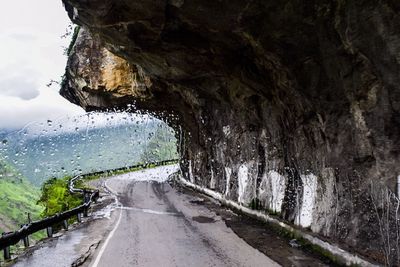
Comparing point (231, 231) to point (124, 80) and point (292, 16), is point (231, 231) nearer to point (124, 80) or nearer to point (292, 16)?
point (292, 16)

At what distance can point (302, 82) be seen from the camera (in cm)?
1152

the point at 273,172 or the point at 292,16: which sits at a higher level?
the point at 292,16

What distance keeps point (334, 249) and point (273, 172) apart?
233 inches

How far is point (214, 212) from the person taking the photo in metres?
18.7

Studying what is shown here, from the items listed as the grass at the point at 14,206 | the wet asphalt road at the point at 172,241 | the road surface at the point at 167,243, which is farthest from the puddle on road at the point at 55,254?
the grass at the point at 14,206

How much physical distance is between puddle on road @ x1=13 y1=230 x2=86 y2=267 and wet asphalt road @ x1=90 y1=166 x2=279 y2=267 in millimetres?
635

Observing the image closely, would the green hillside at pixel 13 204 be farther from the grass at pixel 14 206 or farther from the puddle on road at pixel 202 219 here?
the puddle on road at pixel 202 219

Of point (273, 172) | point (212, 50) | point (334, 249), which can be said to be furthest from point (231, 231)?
point (212, 50)

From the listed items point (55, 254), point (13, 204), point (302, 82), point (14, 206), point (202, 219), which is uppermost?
point (302, 82)

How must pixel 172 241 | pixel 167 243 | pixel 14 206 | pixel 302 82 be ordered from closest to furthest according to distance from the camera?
1. pixel 302 82
2. pixel 167 243
3. pixel 172 241
4. pixel 14 206

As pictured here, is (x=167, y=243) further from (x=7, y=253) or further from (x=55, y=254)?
(x=7, y=253)

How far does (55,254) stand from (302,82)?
732 cm

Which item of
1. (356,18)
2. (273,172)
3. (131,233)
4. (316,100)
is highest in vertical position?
(356,18)

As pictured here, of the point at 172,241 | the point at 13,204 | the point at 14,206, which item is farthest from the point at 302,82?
the point at 13,204
